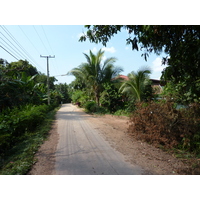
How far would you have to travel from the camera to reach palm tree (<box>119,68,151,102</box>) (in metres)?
12.3

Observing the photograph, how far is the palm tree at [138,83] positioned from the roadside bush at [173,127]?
248 inches

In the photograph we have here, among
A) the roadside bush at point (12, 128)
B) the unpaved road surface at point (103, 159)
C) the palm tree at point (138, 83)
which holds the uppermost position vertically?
the palm tree at point (138, 83)

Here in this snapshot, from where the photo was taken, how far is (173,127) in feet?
18.2

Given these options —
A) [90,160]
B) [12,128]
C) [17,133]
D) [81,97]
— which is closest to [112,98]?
[17,133]

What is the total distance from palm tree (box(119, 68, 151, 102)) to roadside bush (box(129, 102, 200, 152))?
6310 mm

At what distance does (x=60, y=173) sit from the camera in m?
3.28

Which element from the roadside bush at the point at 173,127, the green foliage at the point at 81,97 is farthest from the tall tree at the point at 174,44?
the green foliage at the point at 81,97

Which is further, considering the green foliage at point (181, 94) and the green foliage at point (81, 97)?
the green foliage at point (81, 97)

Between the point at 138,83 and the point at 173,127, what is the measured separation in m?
7.04

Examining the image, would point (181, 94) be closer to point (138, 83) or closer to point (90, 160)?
point (138, 83)

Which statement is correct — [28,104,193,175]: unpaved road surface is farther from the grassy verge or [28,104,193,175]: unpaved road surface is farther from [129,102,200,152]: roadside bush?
[129,102,200,152]: roadside bush

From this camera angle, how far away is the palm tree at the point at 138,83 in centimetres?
1227

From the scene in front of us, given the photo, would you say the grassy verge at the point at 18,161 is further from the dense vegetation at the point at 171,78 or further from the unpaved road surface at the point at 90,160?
the dense vegetation at the point at 171,78

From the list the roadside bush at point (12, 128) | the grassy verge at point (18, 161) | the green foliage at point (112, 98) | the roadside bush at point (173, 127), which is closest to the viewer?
the grassy verge at point (18, 161)
